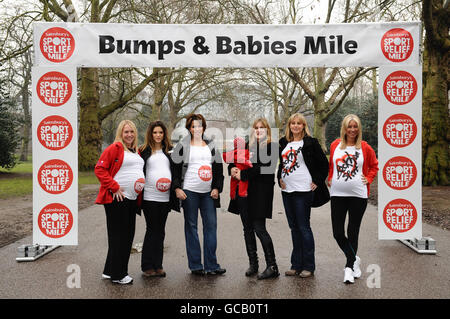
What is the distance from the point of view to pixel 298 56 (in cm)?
591

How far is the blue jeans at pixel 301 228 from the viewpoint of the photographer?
4.77m

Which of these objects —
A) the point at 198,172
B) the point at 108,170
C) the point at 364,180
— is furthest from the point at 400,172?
the point at 108,170

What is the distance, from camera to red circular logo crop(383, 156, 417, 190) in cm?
603

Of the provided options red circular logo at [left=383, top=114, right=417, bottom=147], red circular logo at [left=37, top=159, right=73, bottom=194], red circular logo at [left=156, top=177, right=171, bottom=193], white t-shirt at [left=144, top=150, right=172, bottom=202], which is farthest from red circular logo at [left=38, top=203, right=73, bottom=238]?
red circular logo at [left=383, top=114, right=417, bottom=147]

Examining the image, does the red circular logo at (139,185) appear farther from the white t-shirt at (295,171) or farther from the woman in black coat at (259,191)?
the white t-shirt at (295,171)

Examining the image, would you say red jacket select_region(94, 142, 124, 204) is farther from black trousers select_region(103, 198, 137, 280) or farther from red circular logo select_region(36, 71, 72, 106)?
red circular logo select_region(36, 71, 72, 106)

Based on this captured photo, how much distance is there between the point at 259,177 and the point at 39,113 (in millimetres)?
3251

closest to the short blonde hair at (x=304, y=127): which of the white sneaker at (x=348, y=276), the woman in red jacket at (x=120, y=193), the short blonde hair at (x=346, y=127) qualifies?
the short blonde hair at (x=346, y=127)

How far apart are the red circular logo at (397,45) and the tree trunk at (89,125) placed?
53.8 ft

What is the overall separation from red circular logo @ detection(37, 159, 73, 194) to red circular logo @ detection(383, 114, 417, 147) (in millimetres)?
4589

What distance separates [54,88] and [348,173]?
161 inches

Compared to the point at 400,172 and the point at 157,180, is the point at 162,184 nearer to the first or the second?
the point at 157,180
